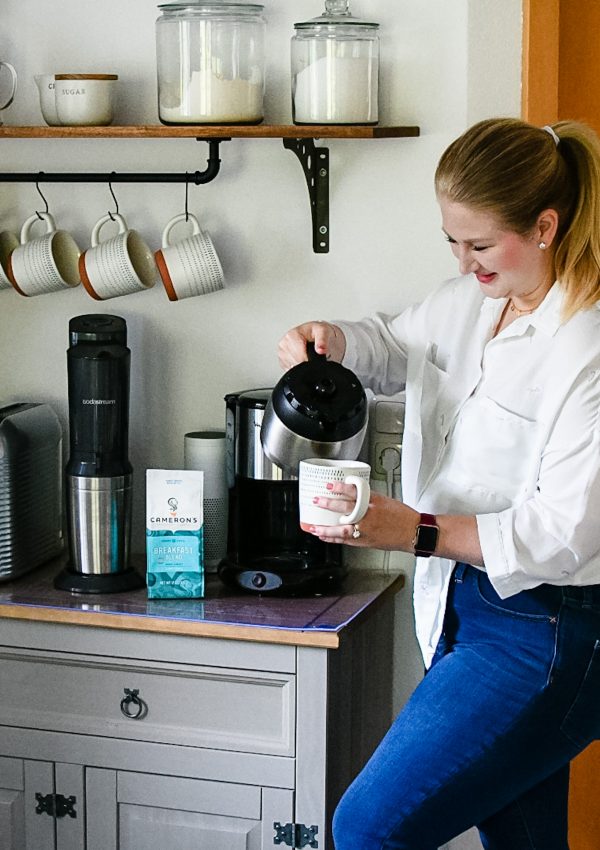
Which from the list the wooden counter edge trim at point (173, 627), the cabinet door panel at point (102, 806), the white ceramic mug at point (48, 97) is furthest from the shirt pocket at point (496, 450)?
the white ceramic mug at point (48, 97)

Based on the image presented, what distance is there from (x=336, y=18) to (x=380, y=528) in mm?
1023

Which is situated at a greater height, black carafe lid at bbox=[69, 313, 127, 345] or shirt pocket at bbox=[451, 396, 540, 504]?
black carafe lid at bbox=[69, 313, 127, 345]

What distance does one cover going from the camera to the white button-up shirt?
5.53 ft

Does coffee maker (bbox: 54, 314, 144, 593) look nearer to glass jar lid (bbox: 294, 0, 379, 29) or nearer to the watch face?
glass jar lid (bbox: 294, 0, 379, 29)

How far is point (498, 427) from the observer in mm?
1815

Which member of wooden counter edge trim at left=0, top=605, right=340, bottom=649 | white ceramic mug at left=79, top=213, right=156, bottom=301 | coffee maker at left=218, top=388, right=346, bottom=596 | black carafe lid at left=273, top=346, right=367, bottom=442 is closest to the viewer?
black carafe lid at left=273, top=346, right=367, bottom=442

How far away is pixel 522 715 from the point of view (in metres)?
1.74

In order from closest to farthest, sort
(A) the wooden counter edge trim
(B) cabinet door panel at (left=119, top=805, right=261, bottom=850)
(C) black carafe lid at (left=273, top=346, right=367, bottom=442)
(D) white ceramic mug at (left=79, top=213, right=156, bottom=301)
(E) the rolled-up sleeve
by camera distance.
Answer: (E) the rolled-up sleeve
(C) black carafe lid at (left=273, top=346, right=367, bottom=442)
(A) the wooden counter edge trim
(B) cabinet door panel at (left=119, top=805, right=261, bottom=850)
(D) white ceramic mug at (left=79, top=213, right=156, bottom=301)

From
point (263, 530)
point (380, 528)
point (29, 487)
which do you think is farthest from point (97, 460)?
point (380, 528)

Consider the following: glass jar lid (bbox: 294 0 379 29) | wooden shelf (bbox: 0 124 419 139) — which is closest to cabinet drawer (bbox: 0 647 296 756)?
wooden shelf (bbox: 0 124 419 139)

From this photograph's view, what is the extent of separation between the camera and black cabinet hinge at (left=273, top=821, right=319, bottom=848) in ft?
7.00

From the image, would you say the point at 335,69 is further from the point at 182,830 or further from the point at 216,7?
the point at 182,830

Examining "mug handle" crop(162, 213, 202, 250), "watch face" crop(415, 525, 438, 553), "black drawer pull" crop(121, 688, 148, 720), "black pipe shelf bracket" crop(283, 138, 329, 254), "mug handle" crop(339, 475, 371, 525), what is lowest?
"black drawer pull" crop(121, 688, 148, 720)

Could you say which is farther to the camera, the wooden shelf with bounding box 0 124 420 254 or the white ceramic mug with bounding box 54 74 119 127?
the white ceramic mug with bounding box 54 74 119 127
